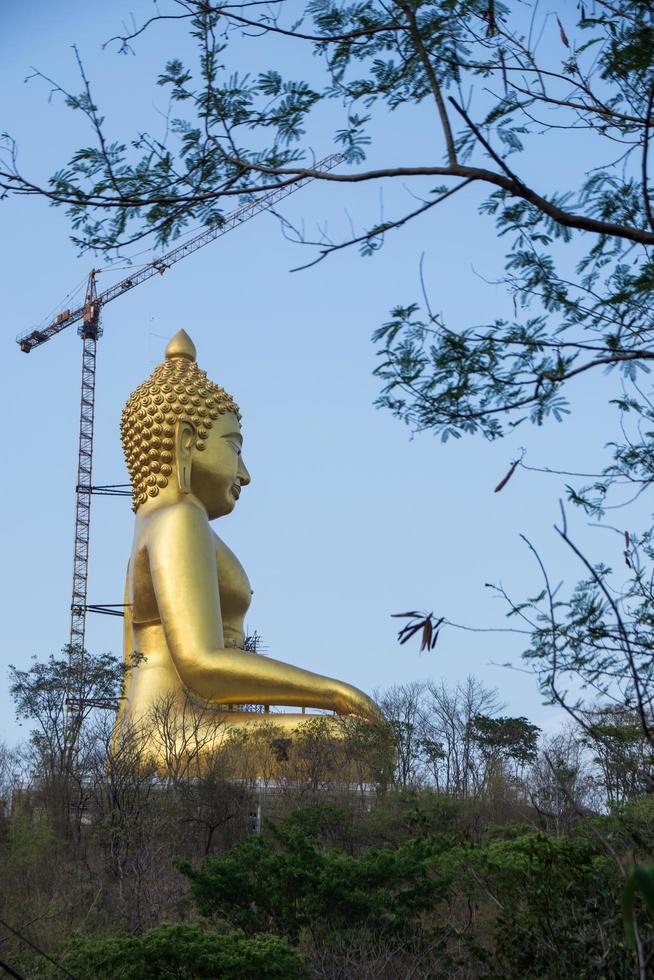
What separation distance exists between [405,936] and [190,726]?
8.07 m

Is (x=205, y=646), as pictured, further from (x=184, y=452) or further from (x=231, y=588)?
(x=184, y=452)

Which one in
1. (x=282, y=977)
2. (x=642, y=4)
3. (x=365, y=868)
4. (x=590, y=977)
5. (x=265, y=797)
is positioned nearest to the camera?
→ (x=642, y=4)

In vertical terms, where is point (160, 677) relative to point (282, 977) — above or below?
above

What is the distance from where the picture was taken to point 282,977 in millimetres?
7246

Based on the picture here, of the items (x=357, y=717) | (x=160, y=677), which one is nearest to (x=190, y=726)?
(x=160, y=677)

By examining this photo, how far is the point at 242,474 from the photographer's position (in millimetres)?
18219

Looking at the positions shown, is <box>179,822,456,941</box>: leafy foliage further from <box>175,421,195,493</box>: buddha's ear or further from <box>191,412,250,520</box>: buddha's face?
<box>191,412,250,520</box>: buddha's face

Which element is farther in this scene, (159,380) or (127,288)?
(127,288)

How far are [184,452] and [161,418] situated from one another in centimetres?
56

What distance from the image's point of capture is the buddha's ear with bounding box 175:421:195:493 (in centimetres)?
1731

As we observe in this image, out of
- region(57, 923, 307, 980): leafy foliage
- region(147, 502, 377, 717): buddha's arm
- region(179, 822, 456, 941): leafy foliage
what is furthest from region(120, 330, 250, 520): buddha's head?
region(57, 923, 307, 980): leafy foliage

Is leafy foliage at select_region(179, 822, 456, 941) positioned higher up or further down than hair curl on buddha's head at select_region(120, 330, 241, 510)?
further down

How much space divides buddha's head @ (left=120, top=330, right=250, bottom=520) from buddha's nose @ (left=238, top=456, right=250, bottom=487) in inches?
0.8

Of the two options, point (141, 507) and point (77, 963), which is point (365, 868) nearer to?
point (77, 963)
